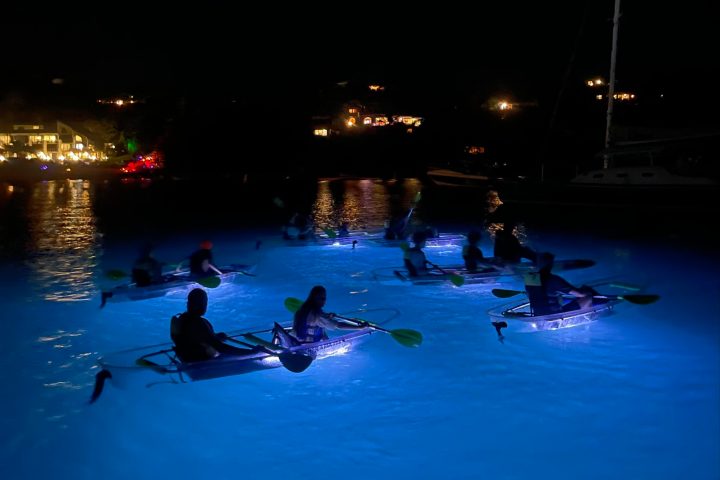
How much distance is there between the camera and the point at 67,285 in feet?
40.4

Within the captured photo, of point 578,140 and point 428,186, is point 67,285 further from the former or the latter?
point 578,140

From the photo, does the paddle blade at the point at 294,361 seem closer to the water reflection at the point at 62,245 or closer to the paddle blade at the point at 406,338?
the paddle blade at the point at 406,338

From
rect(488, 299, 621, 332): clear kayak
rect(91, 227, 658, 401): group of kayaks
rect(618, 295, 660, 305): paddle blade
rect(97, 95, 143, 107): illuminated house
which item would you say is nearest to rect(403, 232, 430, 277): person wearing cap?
rect(91, 227, 658, 401): group of kayaks

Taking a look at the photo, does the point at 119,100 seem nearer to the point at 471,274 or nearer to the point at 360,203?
the point at 360,203

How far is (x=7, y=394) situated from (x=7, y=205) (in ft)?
82.5

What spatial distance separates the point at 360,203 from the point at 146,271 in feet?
65.2

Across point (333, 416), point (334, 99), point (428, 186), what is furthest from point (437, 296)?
point (334, 99)

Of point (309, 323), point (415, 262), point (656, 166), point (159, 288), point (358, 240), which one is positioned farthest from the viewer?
point (656, 166)

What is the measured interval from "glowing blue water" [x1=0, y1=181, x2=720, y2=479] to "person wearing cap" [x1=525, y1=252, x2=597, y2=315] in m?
0.45

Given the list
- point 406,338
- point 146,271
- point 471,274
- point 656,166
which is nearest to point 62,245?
point 146,271

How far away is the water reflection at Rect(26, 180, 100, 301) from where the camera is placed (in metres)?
12.2

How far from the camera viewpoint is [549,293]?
844 cm

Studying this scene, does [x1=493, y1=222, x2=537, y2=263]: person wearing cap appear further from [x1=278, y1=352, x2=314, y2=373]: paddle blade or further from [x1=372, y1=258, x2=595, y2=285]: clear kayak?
[x1=278, y1=352, x2=314, y2=373]: paddle blade

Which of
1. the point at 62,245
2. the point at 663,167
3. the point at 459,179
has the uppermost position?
the point at 663,167
